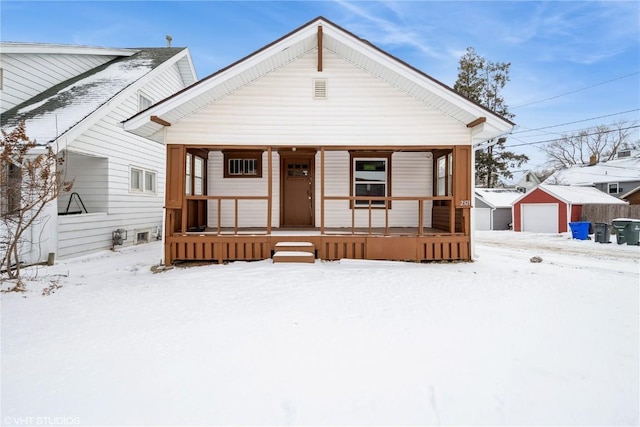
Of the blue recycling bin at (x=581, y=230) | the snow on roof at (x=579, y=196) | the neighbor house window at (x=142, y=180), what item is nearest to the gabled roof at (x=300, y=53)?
the neighbor house window at (x=142, y=180)

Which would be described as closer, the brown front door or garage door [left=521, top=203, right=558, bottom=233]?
the brown front door

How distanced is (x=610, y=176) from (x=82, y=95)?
1517 inches

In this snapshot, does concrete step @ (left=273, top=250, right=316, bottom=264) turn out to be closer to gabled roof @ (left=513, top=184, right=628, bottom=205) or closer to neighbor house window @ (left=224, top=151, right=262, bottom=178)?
neighbor house window @ (left=224, top=151, right=262, bottom=178)

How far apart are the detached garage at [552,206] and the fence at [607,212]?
1.17 ft

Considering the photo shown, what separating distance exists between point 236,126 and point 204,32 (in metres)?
12.5

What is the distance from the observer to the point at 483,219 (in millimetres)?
26328

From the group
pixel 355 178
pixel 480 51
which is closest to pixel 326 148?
pixel 355 178

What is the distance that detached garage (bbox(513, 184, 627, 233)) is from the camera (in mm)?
21577

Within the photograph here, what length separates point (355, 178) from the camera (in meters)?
10.0

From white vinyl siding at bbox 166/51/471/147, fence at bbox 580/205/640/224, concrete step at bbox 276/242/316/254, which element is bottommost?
concrete step at bbox 276/242/316/254

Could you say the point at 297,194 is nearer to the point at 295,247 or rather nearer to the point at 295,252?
the point at 295,247

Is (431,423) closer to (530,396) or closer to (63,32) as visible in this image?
(530,396)

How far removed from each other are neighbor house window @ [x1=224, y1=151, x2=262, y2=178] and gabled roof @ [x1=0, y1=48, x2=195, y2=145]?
151 inches
